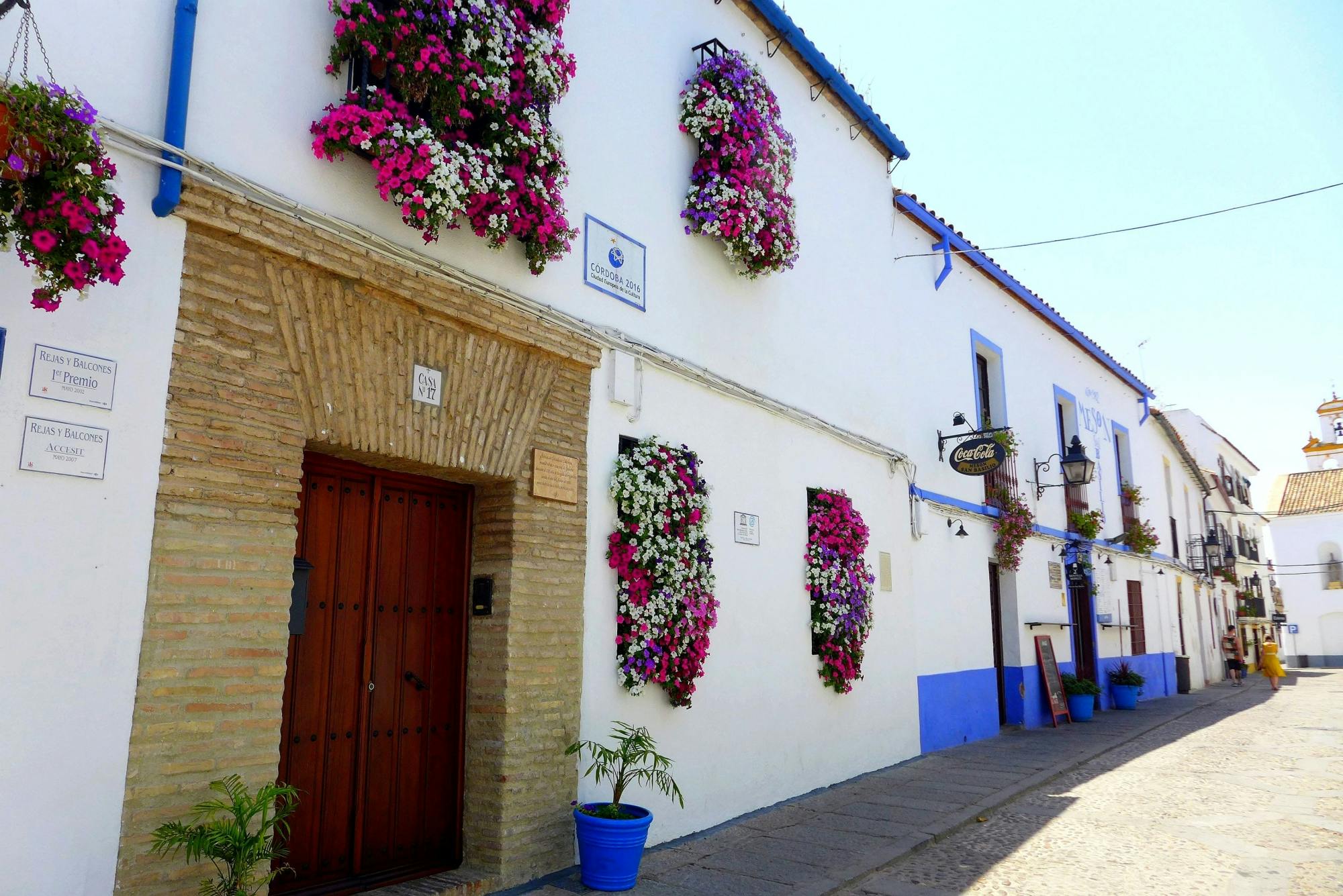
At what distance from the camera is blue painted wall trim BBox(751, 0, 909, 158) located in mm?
8359

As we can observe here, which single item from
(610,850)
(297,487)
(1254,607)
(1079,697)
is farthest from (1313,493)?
(297,487)

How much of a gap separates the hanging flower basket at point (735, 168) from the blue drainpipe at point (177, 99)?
12.6 ft

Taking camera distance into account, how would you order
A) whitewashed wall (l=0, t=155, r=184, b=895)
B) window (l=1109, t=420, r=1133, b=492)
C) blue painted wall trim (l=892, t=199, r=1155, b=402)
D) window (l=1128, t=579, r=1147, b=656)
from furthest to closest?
1. window (l=1109, t=420, r=1133, b=492)
2. window (l=1128, t=579, r=1147, b=656)
3. blue painted wall trim (l=892, t=199, r=1155, b=402)
4. whitewashed wall (l=0, t=155, r=184, b=895)

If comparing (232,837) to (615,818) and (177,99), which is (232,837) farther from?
(177,99)

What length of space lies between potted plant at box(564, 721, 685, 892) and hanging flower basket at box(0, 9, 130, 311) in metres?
3.50

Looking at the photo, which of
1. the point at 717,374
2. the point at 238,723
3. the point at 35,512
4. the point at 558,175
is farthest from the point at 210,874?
the point at 717,374

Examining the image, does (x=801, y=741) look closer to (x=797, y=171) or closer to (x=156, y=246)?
(x=797, y=171)

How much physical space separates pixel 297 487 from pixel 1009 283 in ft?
38.3

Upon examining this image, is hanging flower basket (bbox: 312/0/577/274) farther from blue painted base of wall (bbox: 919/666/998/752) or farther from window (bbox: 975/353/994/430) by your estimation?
window (bbox: 975/353/994/430)

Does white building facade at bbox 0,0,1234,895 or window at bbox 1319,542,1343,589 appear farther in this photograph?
window at bbox 1319,542,1343,589

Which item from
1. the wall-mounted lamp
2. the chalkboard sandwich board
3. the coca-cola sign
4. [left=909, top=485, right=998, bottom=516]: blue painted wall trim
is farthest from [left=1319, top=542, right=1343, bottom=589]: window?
the coca-cola sign

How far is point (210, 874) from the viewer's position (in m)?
3.71

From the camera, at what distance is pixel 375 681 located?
503cm

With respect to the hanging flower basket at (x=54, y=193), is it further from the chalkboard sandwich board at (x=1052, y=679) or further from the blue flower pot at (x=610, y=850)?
the chalkboard sandwich board at (x=1052, y=679)
